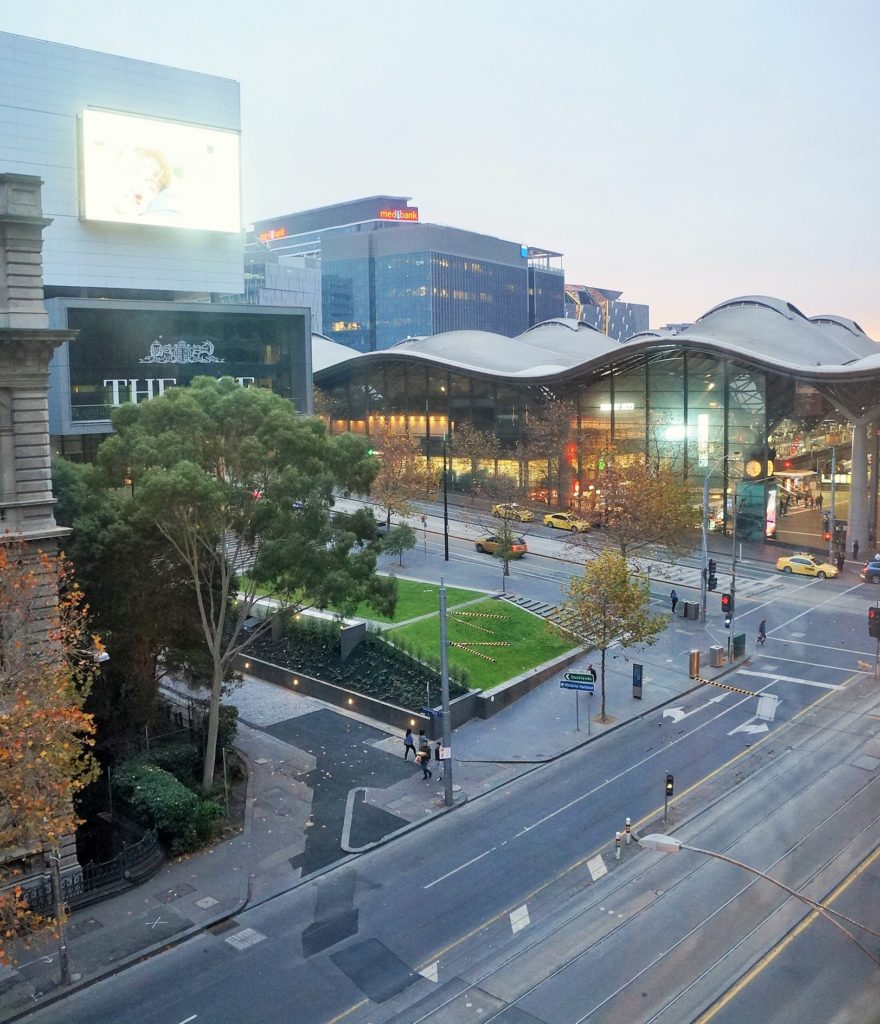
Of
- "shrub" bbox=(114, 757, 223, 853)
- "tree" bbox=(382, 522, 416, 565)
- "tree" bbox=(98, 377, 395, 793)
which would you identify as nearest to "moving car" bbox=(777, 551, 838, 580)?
"tree" bbox=(382, 522, 416, 565)

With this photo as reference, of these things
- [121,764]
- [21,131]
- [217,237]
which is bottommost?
[121,764]

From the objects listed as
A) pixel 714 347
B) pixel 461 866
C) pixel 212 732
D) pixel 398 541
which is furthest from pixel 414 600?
pixel 714 347

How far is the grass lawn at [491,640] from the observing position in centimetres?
4012

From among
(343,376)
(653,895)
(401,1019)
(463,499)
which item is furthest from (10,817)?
(343,376)

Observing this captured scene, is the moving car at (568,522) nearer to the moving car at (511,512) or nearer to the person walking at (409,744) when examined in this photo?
the moving car at (511,512)

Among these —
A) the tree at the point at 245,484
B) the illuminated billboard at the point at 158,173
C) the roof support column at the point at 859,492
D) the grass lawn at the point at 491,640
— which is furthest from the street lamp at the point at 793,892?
the illuminated billboard at the point at 158,173

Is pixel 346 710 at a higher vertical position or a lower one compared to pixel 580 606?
lower

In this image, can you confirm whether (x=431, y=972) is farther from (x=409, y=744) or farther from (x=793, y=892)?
(x=409, y=744)

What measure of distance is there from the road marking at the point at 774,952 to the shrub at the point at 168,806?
14.5m

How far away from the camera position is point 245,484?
2808 centimetres

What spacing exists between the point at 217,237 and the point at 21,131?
14321mm

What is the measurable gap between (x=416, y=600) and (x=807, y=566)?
26860 mm

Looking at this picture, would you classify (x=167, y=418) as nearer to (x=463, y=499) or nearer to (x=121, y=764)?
(x=121, y=764)

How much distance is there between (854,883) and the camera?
22766 millimetres
